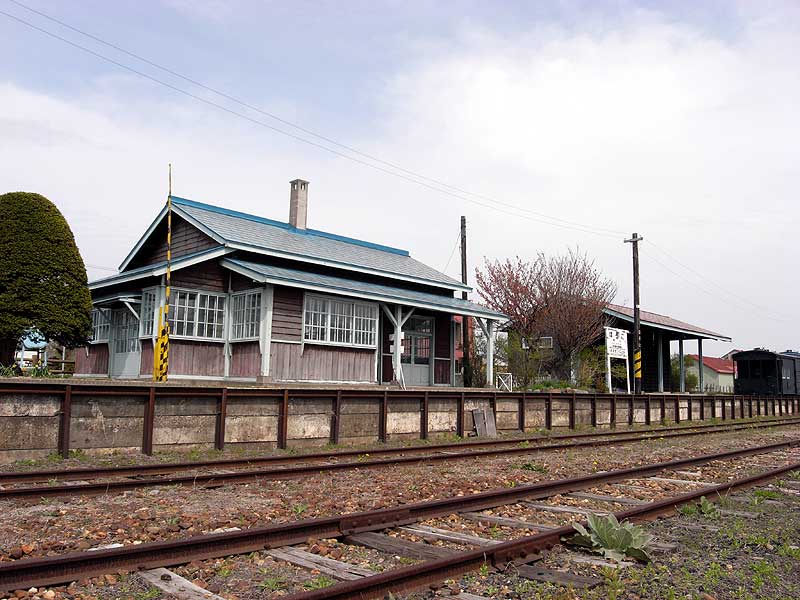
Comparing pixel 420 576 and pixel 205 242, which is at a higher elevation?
pixel 205 242

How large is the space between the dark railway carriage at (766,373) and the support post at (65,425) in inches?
1635

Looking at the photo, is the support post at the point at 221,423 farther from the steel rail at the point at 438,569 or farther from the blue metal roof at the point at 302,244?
the steel rail at the point at 438,569

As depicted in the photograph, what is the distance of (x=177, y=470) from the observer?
32.3 ft

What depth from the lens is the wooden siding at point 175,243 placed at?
811 inches

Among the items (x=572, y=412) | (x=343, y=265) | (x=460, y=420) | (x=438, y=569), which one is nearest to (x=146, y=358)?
(x=343, y=265)

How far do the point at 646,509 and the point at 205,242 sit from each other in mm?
15938

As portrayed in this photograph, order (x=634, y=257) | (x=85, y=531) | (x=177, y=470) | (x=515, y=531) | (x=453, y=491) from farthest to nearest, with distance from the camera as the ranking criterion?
(x=634, y=257)
(x=177, y=470)
(x=453, y=491)
(x=515, y=531)
(x=85, y=531)

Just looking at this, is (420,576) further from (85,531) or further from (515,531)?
(85,531)

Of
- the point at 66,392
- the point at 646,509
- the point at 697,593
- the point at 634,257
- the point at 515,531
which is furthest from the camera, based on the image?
the point at 634,257

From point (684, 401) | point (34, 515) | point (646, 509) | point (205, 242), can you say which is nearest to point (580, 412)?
point (684, 401)

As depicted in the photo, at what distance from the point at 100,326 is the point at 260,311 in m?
7.02

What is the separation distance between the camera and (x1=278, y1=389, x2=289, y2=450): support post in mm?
13336

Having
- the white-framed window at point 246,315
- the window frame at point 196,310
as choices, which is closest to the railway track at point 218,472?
the white-framed window at point 246,315

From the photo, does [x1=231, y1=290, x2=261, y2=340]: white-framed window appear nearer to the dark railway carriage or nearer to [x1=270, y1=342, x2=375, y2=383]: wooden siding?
[x1=270, y1=342, x2=375, y2=383]: wooden siding
